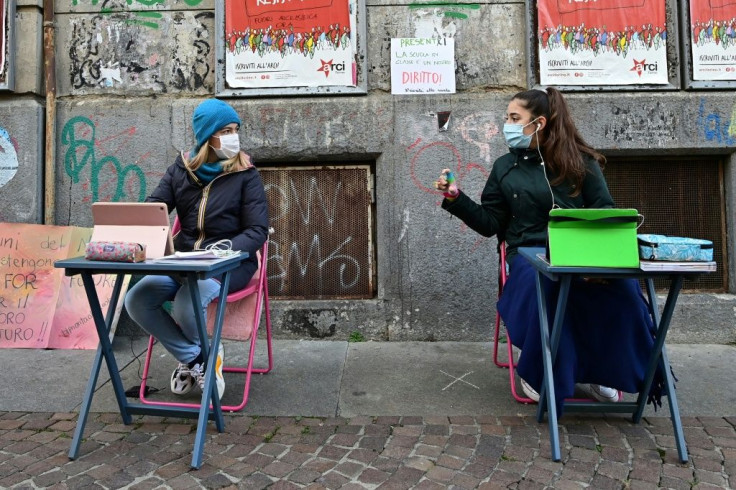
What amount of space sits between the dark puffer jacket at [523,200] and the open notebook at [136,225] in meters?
1.55

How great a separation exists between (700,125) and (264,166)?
3527 millimetres

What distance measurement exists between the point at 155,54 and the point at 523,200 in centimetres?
331

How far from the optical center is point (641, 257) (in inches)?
95.0

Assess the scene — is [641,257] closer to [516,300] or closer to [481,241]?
[516,300]

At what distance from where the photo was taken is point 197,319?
2684 millimetres

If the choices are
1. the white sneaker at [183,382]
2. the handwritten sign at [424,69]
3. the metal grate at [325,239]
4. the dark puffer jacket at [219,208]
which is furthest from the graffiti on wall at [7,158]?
the handwritten sign at [424,69]

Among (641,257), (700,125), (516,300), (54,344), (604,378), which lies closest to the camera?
(641,257)

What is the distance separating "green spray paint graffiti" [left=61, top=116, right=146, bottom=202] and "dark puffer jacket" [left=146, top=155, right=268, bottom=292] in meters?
1.50

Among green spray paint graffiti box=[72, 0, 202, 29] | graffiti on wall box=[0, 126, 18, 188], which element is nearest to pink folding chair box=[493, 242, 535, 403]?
green spray paint graffiti box=[72, 0, 202, 29]

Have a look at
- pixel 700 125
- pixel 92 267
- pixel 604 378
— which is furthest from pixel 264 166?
pixel 700 125

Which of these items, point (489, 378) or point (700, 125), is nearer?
point (489, 378)

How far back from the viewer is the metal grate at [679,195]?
477 cm

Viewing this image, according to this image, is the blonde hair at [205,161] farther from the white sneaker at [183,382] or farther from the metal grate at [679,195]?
the metal grate at [679,195]

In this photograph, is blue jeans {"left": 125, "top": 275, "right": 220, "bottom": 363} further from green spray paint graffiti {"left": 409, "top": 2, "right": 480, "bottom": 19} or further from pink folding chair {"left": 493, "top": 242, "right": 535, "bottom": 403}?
green spray paint graffiti {"left": 409, "top": 2, "right": 480, "bottom": 19}
